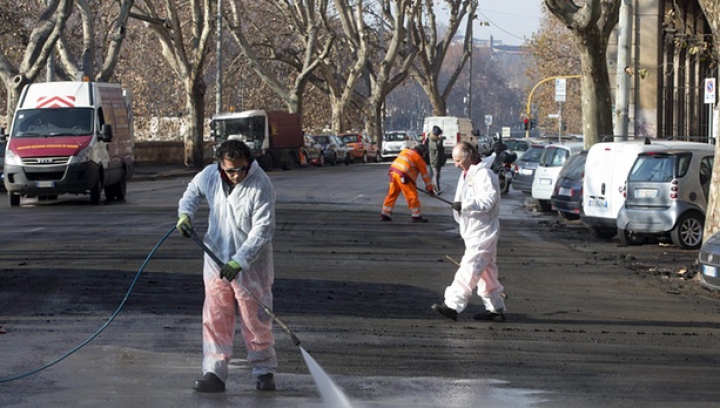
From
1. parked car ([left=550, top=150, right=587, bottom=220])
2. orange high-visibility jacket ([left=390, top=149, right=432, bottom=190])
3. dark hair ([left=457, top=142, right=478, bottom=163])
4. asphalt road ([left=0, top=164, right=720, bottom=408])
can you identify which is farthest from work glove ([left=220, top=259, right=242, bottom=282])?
parked car ([left=550, top=150, right=587, bottom=220])

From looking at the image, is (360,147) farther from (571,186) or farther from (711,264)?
(711,264)

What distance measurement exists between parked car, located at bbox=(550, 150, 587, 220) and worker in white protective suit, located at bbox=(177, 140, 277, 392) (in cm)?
1501

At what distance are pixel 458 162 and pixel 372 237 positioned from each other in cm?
820

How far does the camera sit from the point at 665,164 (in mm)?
18547

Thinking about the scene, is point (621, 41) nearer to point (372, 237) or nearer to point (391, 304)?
point (372, 237)

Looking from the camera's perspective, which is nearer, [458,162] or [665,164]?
[458,162]

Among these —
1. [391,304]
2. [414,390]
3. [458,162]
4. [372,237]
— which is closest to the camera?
[414,390]

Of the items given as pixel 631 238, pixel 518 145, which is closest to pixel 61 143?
pixel 631 238

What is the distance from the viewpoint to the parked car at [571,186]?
22.8m

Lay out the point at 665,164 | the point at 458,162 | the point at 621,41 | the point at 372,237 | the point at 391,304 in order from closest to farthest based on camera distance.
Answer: the point at 458,162
the point at 391,304
the point at 665,164
the point at 372,237
the point at 621,41

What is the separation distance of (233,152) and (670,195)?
1165 centimetres

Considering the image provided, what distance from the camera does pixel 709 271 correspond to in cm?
1323

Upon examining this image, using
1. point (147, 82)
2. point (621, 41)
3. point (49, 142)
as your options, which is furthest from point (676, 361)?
point (147, 82)

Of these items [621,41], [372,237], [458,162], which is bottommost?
[372,237]
